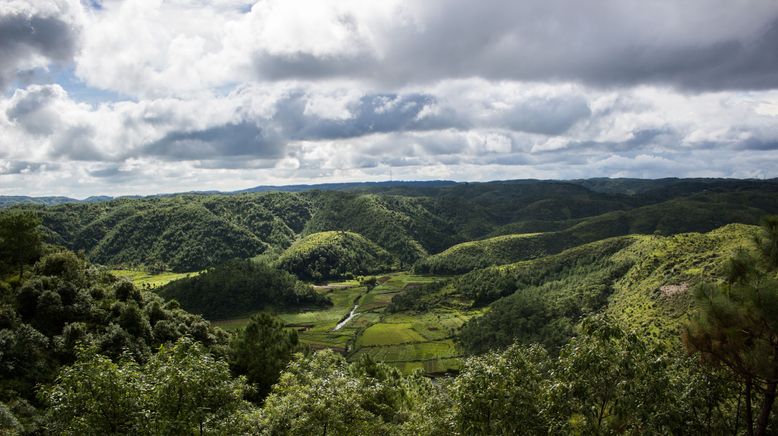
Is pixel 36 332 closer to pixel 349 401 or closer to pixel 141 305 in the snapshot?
pixel 141 305

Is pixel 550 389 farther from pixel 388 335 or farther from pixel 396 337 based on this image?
pixel 388 335

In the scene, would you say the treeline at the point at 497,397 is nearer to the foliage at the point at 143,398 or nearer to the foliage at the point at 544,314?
the foliage at the point at 143,398

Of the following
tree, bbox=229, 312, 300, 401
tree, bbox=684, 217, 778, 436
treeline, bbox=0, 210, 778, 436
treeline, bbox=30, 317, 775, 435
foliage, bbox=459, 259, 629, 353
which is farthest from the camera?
foliage, bbox=459, 259, 629, 353

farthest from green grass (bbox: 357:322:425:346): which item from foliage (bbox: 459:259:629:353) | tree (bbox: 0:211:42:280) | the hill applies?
tree (bbox: 0:211:42:280)

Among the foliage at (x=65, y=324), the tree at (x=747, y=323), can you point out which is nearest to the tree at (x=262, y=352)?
the foliage at (x=65, y=324)

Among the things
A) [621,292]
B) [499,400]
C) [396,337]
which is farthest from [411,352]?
[499,400]

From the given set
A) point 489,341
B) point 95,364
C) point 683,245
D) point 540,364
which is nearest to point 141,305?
point 95,364

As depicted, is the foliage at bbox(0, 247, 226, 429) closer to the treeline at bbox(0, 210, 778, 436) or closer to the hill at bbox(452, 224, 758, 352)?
the treeline at bbox(0, 210, 778, 436)
